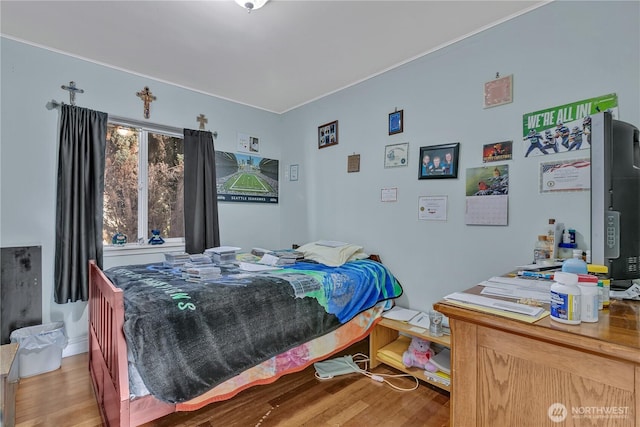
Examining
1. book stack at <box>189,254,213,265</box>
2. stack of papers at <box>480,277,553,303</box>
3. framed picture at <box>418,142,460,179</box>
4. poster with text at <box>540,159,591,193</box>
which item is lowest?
book stack at <box>189,254,213,265</box>

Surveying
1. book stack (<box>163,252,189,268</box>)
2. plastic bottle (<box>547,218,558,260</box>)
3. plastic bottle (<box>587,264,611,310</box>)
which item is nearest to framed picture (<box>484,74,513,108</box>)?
plastic bottle (<box>547,218,558,260</box>)

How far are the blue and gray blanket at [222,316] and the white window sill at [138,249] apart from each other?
1.99ft

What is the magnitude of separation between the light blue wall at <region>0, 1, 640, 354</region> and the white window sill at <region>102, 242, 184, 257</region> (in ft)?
1.34

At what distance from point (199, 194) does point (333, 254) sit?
1584 mm

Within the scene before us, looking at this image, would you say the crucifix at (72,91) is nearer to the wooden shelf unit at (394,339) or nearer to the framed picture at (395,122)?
the framed picture at (395,122)

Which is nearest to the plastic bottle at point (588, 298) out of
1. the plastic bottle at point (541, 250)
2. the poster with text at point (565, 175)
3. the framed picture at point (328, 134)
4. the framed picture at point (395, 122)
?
the plastic bottle at point (541, 250)

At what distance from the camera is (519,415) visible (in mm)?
905

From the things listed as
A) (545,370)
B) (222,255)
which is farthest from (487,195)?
(222,255)

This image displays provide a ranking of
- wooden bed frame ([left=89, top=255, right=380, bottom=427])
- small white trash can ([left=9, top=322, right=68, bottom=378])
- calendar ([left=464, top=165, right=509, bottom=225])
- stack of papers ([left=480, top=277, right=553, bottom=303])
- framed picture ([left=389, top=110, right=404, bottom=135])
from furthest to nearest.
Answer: framed picture ([left=389, top=110, right=404, bottom=135])
small white trash can ([left=9, top=322, right=68, bottom=378])
calendar ([left=464, top=165, right=509, bottom=225])
wooden bed frame ([left=89, top=255, right=380, bottom=427])
stack of papers ([left=480, top=277, right=553, bottom=303])

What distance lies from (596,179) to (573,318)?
19.7 inches

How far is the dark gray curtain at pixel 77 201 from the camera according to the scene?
2.44 m

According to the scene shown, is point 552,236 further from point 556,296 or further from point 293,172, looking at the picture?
point 293,172

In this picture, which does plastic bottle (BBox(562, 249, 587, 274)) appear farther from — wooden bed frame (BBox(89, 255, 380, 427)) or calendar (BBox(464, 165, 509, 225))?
wooden bed frame (BBox(89, 255, 380, 427))

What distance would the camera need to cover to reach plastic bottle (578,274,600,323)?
2.76 feet
